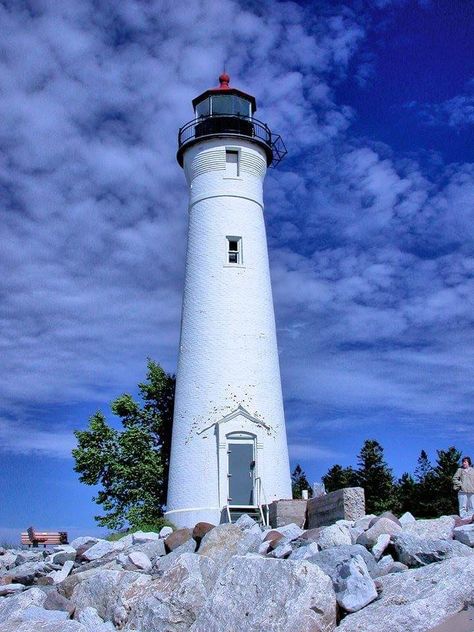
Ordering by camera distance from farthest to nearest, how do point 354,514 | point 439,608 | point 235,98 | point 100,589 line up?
point 235,98 → point 354,514 → point 100,589 → point 439,608

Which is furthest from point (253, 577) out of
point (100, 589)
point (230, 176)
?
point (230, 176)

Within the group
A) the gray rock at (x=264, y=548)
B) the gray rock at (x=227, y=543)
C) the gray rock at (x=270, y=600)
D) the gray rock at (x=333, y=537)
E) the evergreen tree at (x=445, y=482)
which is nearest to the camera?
the gray rock at (x=270, y=600)

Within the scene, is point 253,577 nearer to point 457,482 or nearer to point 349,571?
point 349,571

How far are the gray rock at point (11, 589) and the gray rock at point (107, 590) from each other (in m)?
2.58

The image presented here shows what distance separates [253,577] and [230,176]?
17.8 m

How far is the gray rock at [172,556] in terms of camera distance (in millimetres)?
14102

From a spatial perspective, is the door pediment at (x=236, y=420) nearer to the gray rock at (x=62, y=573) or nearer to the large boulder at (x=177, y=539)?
the large boulder at (x=177, y=539)

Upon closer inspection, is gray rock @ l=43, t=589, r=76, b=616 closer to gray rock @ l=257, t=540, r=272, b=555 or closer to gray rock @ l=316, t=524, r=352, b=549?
gray rock @ l=257, t=540, r=272, b=555

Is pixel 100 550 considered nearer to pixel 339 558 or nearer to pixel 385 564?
pixel 339 558

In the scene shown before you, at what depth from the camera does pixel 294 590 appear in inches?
376

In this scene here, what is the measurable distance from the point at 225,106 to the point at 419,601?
2153 centimetres

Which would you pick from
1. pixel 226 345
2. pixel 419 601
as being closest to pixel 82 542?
pixel 226 345

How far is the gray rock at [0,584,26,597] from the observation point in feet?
48.8

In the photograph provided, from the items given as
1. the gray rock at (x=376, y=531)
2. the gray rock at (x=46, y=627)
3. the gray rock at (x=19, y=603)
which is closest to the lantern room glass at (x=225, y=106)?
the gray rock at (x=376, y=531)
